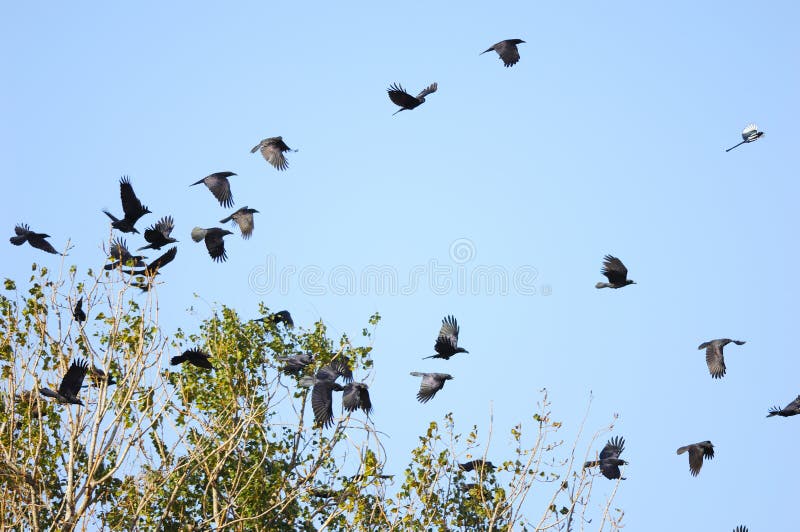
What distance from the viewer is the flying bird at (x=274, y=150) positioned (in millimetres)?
18219

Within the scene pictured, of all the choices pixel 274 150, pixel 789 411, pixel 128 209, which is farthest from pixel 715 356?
pixel 128 209

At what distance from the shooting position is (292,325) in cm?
1823

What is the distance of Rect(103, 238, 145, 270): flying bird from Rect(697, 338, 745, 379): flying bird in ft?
31.8

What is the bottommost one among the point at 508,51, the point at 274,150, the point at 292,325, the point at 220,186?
the point at 292,325

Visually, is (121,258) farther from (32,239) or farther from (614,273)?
(614,273)

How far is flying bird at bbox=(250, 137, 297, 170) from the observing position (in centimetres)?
1822

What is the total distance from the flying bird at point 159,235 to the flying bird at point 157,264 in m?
0.61

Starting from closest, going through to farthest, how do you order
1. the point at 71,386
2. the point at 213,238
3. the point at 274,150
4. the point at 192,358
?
the point at 71,386
the point at 192,358
the point at 213,238
the point at 274,150

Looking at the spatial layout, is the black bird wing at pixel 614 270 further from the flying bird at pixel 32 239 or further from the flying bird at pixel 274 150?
the flying bird at pixel 32 239

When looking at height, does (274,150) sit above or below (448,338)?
above

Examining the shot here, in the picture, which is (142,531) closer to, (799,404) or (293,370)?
(293,370)

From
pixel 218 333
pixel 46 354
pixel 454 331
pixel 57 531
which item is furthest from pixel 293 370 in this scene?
pixel 57 531

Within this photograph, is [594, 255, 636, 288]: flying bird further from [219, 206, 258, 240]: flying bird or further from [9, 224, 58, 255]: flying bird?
[9, 224, 58, 255]: flying bird

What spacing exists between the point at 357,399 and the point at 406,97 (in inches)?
196
